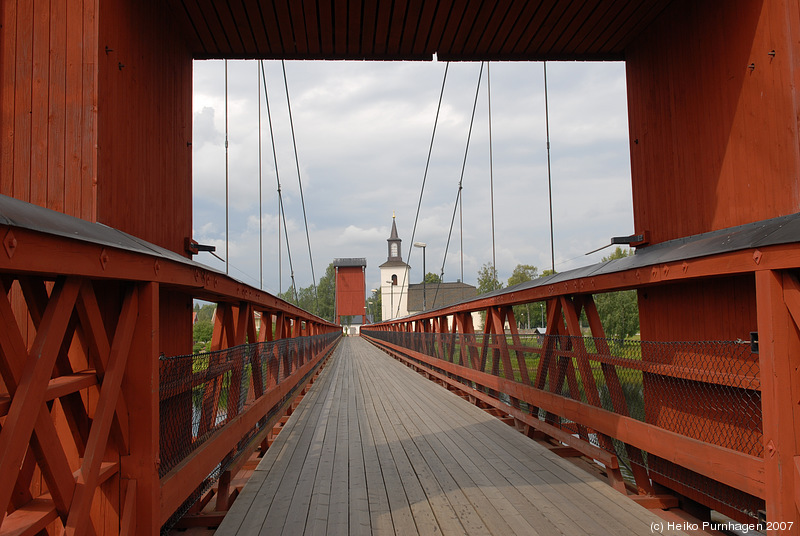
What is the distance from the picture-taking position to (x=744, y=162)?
3.44 metres

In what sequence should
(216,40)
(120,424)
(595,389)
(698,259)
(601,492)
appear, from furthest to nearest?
(216,40) < (595,389) < (601,492) < (698,259) < (120,424)

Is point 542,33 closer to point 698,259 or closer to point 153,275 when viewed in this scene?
point 698,259

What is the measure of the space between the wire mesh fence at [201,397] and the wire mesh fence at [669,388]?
217 cm

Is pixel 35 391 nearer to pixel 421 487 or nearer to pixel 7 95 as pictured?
pixel 7 95

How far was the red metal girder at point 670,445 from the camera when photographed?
92.0 inches

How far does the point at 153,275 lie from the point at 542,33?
4.03 m

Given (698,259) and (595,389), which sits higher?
(698,259)

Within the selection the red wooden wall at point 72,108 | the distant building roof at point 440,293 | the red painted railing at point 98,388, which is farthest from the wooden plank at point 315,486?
the distant building roof at point 440,293

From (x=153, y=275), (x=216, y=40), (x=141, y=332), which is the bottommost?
(x=141, y=332)

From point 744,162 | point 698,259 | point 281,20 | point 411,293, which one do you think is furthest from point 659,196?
point 411,293

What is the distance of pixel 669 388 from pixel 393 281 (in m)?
61.9

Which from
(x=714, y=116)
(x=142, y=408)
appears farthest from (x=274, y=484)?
(x=714, y=116)

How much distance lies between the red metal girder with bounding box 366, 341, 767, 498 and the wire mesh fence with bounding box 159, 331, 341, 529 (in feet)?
7.21

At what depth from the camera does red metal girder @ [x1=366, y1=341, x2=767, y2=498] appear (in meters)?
2.34
